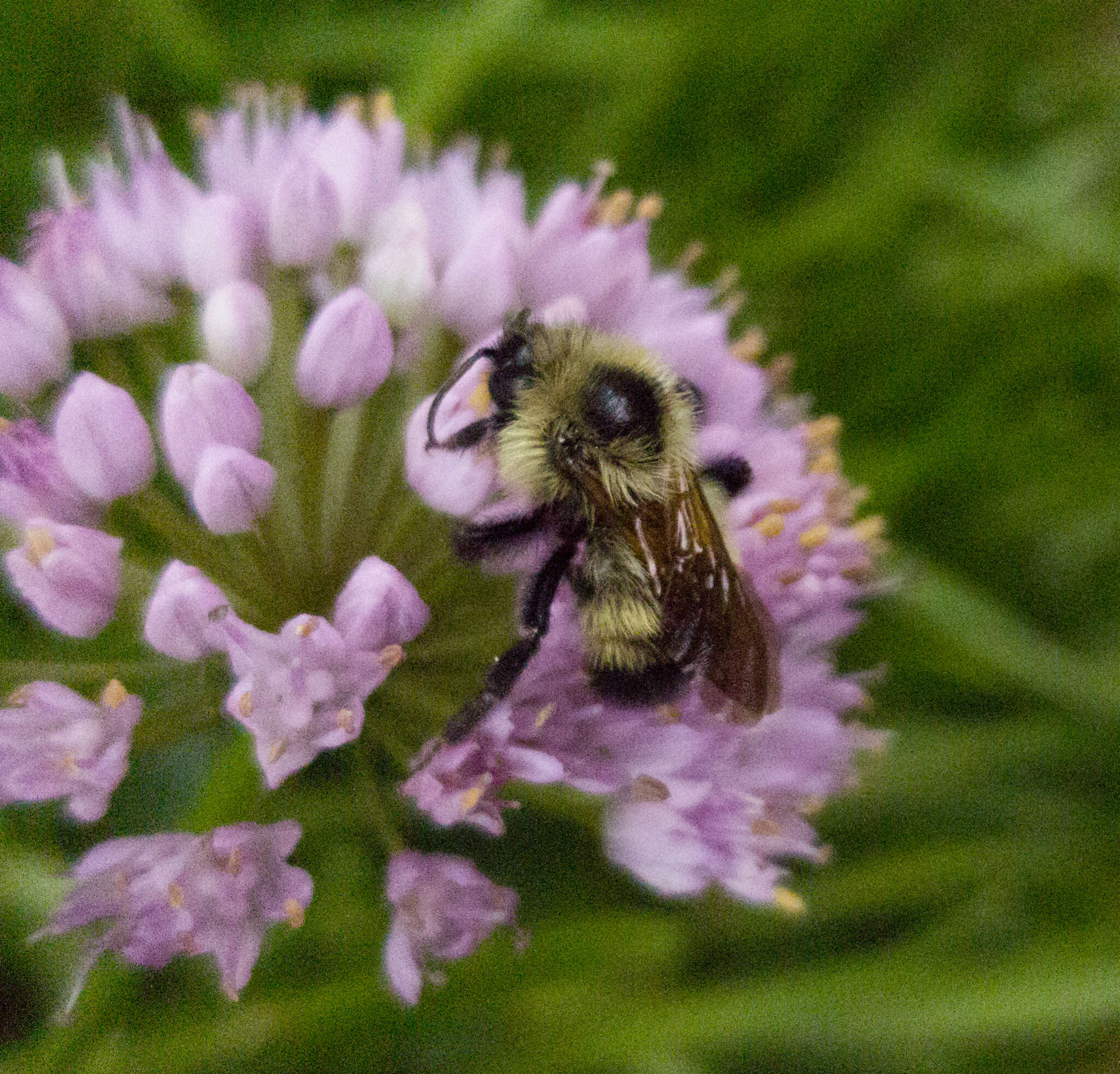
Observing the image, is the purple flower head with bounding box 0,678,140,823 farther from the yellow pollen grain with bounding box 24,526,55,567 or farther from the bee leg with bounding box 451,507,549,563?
the bee leg with bounding box 451,507,549,563

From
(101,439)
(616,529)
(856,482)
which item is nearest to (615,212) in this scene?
(616,529)

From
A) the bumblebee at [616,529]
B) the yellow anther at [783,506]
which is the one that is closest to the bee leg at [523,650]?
the bumblebee at [616,529]

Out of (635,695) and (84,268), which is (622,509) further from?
(84,268)

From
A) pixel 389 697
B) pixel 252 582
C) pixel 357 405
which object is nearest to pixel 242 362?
pixel 357 405

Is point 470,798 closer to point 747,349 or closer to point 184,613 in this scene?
point 184,613

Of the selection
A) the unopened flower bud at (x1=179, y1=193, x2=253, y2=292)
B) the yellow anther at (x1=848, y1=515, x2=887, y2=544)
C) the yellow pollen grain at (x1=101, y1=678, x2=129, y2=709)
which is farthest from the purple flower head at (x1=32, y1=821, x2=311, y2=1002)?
the yellow anther at (x1=848, y1=515, x2=887, y2=544)

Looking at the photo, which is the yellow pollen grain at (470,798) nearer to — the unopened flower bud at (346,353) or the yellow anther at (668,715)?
the yellow anther at (668,715)
